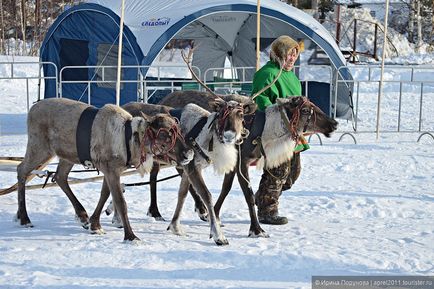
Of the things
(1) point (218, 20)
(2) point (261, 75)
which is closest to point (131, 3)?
(1) point (218, 20)

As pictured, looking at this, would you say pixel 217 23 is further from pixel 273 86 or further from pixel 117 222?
pixel 117 222

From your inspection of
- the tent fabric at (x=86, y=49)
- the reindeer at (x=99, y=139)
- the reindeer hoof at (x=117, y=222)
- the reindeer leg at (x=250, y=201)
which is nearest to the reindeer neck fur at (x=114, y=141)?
the reindeer at (x=99, y=139)

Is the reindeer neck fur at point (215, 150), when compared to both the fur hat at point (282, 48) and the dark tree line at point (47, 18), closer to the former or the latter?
the fur hat at point (282, 48)

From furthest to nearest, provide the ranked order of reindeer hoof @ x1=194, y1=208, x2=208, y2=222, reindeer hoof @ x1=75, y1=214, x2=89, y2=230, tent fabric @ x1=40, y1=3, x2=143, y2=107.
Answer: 1. tent fabric @ x1=40, y1=3, x2=143, y2=107
2. reindeer hoof @ x1=194, y1=208, x2=208, y2=222
3. reindeer hoof @ x1=75, y1=214, x2=89, y2=230

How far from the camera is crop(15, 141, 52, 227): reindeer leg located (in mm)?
6867

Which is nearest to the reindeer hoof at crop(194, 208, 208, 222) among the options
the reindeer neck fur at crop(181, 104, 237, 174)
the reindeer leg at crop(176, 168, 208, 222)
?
the reindeer leg at crop(176, 168, 208, 222)

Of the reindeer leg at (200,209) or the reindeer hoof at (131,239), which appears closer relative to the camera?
the reindeer hoof at (131,239)

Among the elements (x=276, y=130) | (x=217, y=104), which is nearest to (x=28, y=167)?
(x=217, y=104)

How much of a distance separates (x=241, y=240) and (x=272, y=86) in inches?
64.2

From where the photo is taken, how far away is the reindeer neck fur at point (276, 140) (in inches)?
273

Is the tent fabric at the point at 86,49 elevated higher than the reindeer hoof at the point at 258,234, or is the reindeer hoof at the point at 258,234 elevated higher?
the tent fabric at the point at 86,49

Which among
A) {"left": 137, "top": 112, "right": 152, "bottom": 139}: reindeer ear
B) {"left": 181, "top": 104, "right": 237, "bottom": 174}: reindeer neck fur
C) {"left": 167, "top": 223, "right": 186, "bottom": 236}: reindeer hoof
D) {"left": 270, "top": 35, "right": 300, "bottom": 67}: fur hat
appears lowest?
{"left": 167, "top": 223, "right": 186, "bottom": 236}: reindeer hoof

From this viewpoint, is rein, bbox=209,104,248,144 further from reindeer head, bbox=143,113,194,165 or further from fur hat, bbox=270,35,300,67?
fur hat, bbox=270,35,300,67

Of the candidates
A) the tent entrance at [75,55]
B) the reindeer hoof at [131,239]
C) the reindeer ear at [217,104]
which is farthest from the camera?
the tent entrance at [75,55]
